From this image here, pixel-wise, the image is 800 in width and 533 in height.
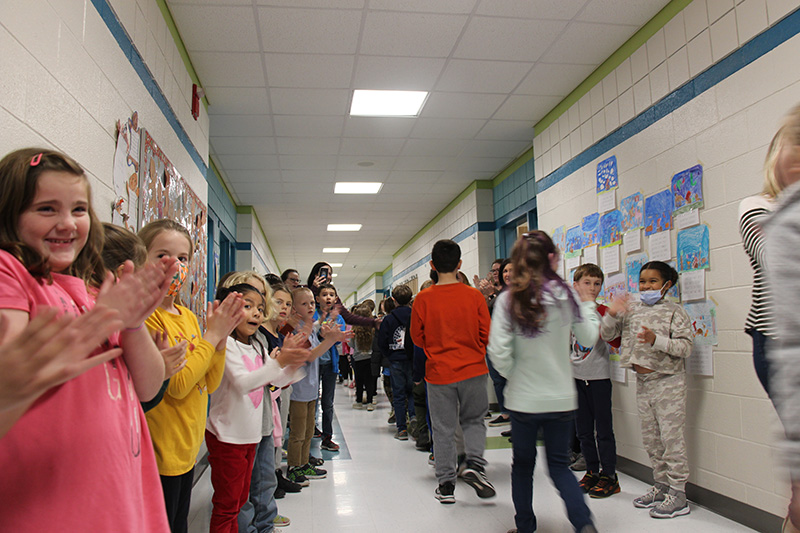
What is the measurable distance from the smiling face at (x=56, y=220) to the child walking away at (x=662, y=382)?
252cm

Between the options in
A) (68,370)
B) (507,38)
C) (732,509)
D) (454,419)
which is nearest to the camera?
(68,370)

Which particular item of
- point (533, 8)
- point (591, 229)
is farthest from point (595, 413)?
point (533, 8)

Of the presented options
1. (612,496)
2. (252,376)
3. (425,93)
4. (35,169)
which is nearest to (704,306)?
(612,496)

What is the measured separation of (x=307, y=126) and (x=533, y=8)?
8.67 ft

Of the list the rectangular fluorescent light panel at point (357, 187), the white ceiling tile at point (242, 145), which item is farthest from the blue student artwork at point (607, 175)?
the rectangular fluorescent light panel at point (357, 187)

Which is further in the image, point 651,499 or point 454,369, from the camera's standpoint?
point 454,369

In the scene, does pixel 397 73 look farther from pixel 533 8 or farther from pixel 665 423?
pixel 665 423

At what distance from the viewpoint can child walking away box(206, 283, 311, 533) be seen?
6.31 ft

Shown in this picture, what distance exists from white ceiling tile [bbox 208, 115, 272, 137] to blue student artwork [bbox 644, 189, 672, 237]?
347cm

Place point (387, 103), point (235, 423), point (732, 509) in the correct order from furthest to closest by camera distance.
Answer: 1. point (387, 103)
2. point (732, 509)
3. point (235, 423)

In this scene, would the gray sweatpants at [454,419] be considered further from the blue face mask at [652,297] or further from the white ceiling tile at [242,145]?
the white ceiling tile at [242,145]

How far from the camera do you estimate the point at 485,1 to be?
3312 mm

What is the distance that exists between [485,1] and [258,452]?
2.90 m

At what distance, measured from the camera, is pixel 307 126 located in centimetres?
534
